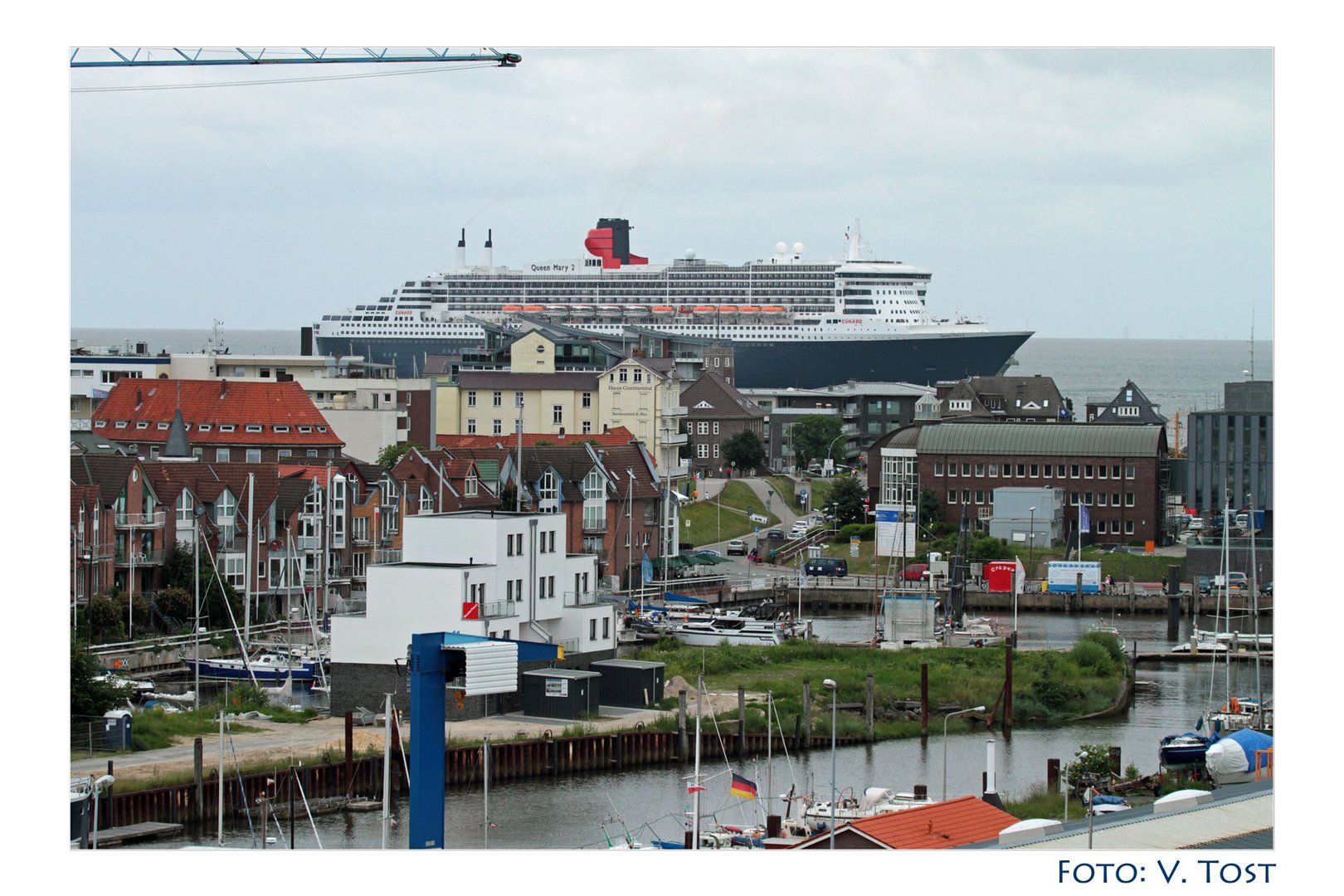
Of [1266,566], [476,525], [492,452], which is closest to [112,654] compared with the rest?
[476,525]

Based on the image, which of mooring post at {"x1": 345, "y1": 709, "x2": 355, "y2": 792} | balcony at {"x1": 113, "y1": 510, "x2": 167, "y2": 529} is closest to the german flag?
mooring post at {"x1": 345, "y1": 709, "x2": 355, "y2": 792}

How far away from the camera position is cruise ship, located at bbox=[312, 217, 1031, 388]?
251 feet

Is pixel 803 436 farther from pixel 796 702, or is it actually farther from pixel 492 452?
pixel 796 702

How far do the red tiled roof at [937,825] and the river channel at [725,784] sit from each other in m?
2.99

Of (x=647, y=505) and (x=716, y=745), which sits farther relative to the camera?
(x=647, y=505)

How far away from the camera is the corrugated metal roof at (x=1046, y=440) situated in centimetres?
3928

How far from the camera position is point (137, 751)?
18391 mm

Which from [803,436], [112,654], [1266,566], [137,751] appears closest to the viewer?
[137,751]

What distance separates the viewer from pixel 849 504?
136ft

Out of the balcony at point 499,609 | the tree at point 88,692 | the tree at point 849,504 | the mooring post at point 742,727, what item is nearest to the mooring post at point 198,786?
the tree at point 88,692

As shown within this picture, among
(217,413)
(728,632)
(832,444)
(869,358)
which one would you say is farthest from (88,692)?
(869,358)

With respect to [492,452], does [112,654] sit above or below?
below

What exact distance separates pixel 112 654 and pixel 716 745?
7704 mm

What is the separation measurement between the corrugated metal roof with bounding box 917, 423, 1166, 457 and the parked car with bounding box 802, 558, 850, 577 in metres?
4.01
